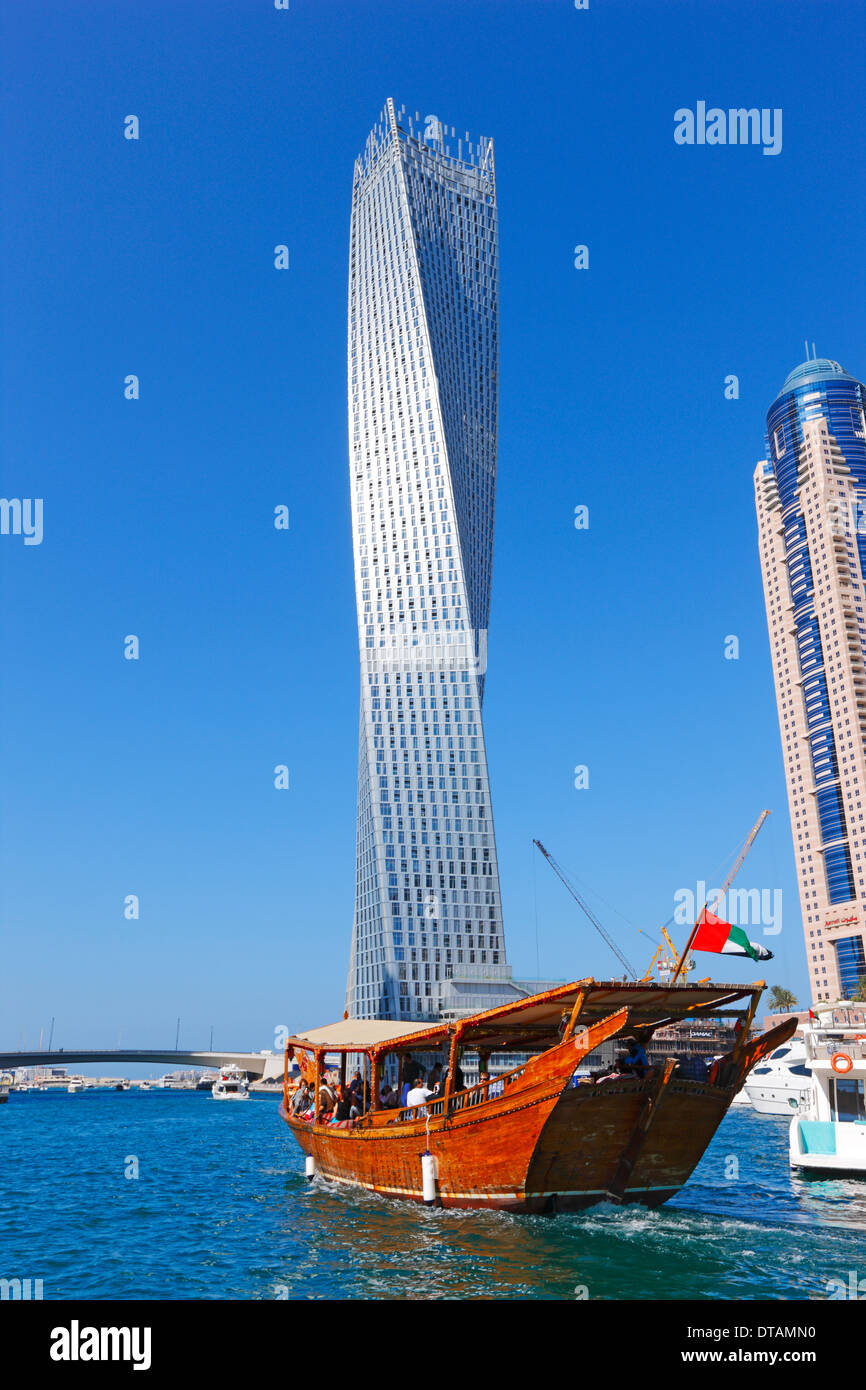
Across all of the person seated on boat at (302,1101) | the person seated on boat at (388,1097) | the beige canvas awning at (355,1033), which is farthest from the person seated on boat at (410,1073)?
the beige canvas awning at (355,1033)

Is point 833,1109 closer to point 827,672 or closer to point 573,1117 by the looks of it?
point 573,1117

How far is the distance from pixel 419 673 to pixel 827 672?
90452 mm

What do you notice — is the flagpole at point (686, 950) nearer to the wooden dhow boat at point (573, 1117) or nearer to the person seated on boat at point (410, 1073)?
the wooden dhow boat at point (573, 1117)

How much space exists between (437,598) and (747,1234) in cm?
11264

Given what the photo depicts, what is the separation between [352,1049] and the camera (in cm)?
4106

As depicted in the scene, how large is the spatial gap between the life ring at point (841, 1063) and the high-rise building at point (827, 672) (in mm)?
138258

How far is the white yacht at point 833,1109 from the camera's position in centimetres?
3928

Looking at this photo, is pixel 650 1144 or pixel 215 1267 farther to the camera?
pixel 650 1144

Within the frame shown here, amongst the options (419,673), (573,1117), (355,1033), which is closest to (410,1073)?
(573,1117)

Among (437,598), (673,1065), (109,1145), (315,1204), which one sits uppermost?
(437,598)

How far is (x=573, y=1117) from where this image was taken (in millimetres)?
26125
